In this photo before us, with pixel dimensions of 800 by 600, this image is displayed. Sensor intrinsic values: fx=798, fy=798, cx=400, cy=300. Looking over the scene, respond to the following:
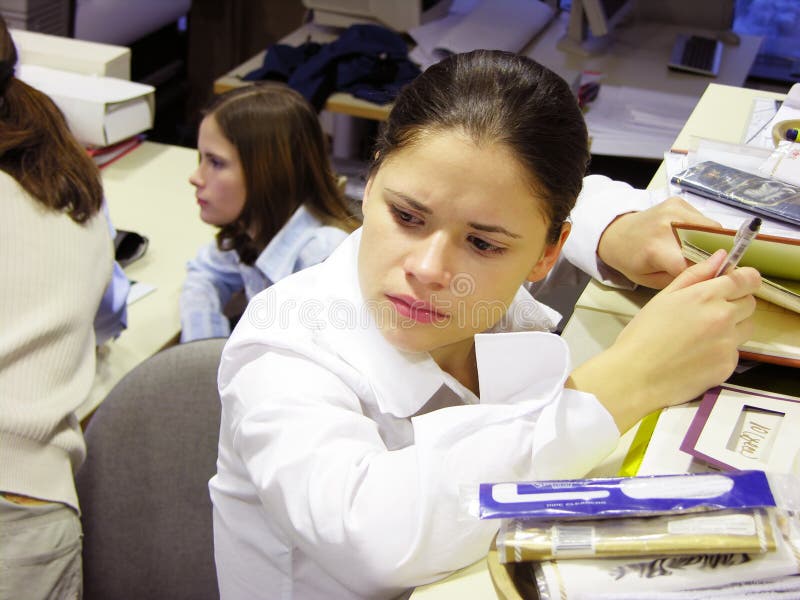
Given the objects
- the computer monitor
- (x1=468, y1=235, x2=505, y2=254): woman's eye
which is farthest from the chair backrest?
the computer monitor

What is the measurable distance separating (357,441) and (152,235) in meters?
1.44

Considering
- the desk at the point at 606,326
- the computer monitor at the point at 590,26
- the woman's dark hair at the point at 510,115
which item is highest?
the woman's dark hair at the point at 510,115

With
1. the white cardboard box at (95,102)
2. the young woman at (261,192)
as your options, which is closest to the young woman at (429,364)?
the young woman at (261,192)

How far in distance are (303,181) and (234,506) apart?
1218mm

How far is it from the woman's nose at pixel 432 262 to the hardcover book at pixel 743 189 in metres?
0.41

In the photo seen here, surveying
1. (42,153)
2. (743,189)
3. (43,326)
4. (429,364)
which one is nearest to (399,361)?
(429,364)

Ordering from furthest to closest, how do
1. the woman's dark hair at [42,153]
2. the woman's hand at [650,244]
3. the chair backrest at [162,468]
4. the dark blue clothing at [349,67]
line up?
1. the dark blue clothing at [349,67]
2. the woman's dark hair at [42,153]
3. the chair backrest at [162,468]
4. the woman's hand at [650,244]

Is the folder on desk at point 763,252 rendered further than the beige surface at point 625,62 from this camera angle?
No

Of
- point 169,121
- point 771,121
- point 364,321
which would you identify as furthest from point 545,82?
point 169,121

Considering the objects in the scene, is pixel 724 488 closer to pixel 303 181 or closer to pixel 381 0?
pixel 303 181

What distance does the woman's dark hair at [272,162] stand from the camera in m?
1.84

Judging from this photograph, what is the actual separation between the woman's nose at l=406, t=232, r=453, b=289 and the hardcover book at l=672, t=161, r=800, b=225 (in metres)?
0.41

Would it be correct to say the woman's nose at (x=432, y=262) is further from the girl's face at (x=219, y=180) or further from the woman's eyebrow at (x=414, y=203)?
the girl's face at (x=219, y=180)

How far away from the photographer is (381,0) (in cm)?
266
